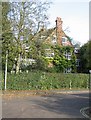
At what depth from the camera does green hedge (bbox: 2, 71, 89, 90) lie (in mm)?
37062

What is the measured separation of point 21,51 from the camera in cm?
3884

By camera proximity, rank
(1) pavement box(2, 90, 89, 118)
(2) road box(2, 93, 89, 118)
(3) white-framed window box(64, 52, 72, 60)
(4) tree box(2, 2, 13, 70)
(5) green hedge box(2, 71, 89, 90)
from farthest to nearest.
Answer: (3) white-framed window box(64, 52, 72, 60)
(5) green hedge box(2, 71, 89, 90)
(4) tree box(2, 2, 13, 70)
(1) pavement box(2, 90, 89, 118)
(2) road box(2, 93, 89, 118)

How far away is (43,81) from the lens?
3925cm

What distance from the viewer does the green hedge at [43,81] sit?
3706 centimetres

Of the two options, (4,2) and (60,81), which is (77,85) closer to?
(60,81)

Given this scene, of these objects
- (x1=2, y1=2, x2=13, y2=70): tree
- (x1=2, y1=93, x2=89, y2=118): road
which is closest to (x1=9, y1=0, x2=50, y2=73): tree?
(x1=2, y1=2, x2=13, y2=70): tree

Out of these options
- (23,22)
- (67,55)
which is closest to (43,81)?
(23,22)

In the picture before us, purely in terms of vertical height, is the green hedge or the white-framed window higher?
the white-framed window

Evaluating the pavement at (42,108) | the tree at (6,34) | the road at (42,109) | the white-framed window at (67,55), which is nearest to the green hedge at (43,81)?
the tree at (6,34)

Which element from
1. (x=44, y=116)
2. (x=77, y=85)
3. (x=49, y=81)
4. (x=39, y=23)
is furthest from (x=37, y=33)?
(x=44, y=116)

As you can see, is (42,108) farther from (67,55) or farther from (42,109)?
(67,55)

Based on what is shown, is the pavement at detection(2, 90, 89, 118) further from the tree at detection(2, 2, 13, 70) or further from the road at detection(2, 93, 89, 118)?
the tree at detection(2, 2, 13, 70)

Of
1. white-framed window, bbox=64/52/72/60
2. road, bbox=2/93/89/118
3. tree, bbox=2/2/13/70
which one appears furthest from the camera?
white-framed window, bbox=64/52/72/60

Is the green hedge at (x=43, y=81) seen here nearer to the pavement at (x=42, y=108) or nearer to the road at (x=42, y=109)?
the pavement at (x=42, y=108)
